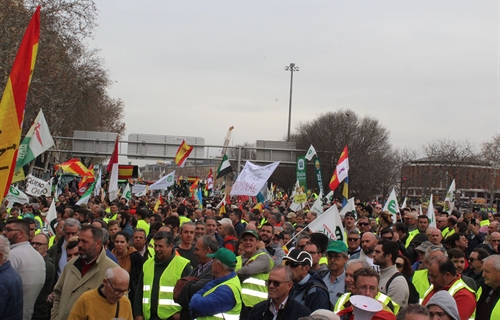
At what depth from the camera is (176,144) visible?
4259 centimetres

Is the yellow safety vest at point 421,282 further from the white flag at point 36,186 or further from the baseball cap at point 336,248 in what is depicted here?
the white flag at point 36,186

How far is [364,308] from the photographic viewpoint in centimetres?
450

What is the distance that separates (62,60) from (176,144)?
11.7m

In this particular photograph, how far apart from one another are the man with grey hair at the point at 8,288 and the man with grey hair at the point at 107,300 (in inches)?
31.8

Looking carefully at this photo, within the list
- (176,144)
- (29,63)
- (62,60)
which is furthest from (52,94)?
(29,63)

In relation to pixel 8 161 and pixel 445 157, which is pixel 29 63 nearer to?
pixel 8 161

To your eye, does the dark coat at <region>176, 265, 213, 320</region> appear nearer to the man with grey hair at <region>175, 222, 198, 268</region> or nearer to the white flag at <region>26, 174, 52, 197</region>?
the man with grey hair at <region>175, 222, 198, 268</region>

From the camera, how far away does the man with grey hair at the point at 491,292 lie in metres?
6.37

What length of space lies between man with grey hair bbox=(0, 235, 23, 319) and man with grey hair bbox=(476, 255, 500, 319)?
432 centimetres

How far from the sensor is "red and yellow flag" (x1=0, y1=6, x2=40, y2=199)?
6715 mm

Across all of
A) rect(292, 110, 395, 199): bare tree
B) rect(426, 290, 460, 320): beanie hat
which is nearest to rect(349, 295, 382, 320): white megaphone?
rect(426, 290, 460, 320): beanie hat

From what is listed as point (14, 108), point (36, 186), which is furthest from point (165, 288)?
point (36, 186)

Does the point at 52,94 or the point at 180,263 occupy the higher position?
the point at 52,94

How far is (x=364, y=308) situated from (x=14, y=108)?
429 cm
